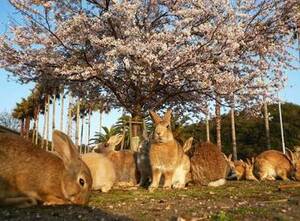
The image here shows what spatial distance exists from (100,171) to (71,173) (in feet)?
12.7

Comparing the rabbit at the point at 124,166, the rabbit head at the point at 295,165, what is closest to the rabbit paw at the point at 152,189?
the rabbit at the point at 124,166

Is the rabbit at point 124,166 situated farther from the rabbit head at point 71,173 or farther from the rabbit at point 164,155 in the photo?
the rabbit head at point 71,173

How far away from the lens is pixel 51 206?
18.6ft

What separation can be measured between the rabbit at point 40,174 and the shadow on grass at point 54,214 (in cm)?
10

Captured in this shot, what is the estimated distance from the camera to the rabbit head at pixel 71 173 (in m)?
5.85

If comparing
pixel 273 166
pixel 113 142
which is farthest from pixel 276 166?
pixel 113 142

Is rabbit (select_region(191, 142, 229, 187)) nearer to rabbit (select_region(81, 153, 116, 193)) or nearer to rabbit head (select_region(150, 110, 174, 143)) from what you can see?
rabbit head (select_region(150, 110, 174, 143))

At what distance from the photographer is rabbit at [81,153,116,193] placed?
9.57 m

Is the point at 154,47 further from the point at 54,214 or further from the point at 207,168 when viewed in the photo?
the point at 54,214

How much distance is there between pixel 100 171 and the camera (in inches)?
384

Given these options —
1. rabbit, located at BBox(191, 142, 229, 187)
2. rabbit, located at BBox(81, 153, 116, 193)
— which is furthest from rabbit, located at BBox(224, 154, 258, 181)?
rabbit, located at BBox(81, 153, 116, 193)

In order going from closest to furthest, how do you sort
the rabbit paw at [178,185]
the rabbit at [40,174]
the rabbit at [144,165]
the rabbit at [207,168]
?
the rabbit at [40,174], the rabbit paw at [178,185], the rabbit at [144,165], the rabbit at [207,168]

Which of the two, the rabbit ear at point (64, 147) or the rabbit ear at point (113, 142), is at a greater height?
the rabbit ear at point (113, 142)

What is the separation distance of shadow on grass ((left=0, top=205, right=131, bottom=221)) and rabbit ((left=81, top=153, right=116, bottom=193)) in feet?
12.1
